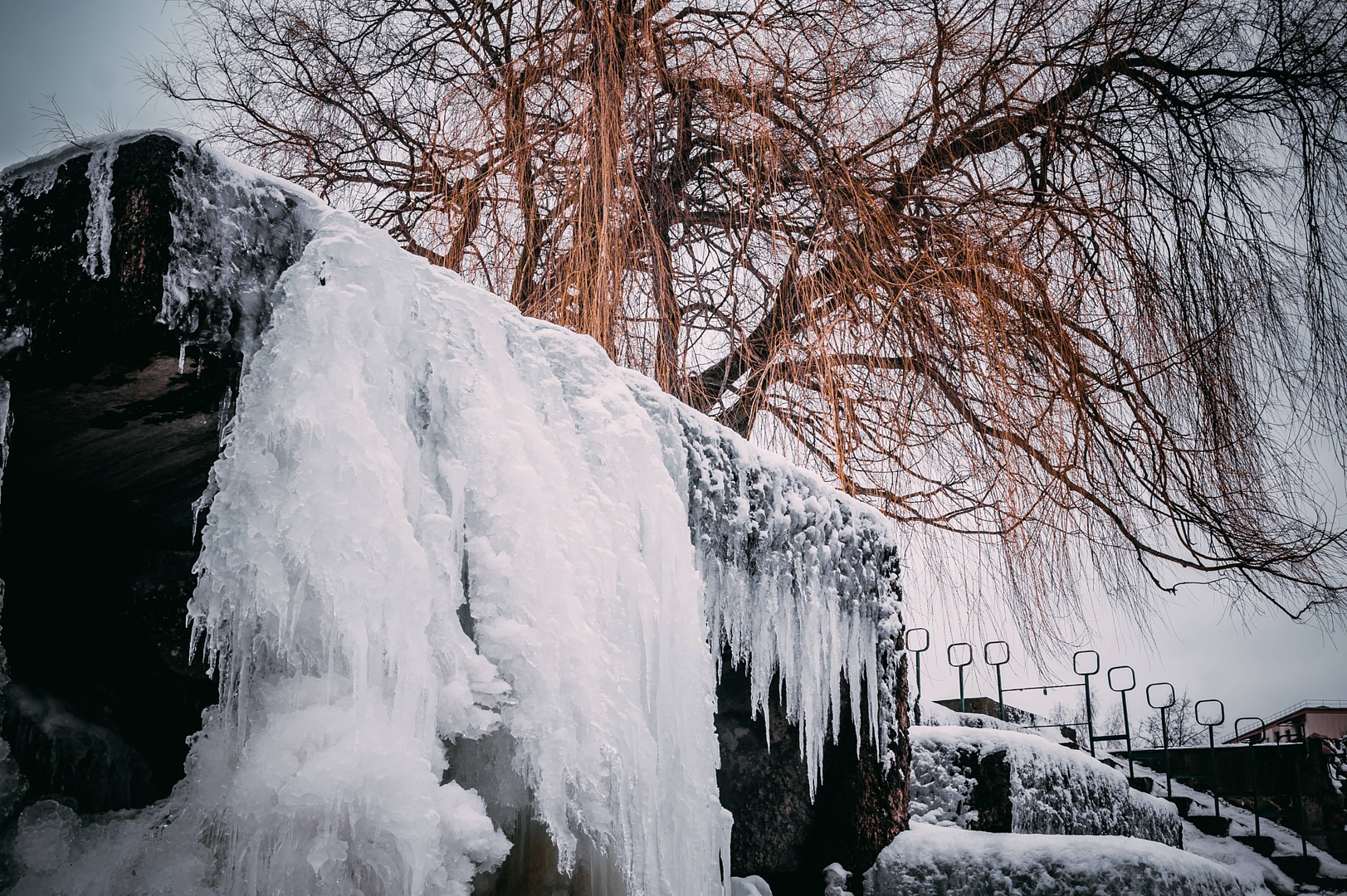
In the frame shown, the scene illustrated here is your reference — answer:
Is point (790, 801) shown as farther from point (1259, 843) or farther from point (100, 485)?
point (1259, 843)

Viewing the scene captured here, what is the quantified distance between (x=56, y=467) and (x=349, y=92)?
4503 millimetres

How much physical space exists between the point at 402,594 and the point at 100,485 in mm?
768

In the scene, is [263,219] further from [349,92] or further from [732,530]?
[349,92]

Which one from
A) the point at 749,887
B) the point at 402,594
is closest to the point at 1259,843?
the point at 749,887

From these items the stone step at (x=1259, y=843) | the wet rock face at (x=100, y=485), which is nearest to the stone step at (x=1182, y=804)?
the stone step at (x=1259, y=843)

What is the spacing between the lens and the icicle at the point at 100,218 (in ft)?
4.44

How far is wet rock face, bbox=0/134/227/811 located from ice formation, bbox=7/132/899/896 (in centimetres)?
7

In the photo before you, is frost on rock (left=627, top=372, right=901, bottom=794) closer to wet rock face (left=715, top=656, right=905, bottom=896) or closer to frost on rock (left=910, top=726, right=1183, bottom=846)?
wet rock face (left=715, top=656, right=905, bottom=896)

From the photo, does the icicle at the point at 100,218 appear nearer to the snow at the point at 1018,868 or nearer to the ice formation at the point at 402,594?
the ice formation at the point at 402,594

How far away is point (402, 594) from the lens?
1511mm

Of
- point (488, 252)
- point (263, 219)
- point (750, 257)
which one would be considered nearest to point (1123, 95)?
point (750, 257)

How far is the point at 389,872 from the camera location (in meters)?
1.45

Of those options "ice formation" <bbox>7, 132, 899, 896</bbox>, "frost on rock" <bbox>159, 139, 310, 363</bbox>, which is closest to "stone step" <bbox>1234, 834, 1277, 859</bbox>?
"ice formation" <bbox>7, 132, 899, 896</bbox>

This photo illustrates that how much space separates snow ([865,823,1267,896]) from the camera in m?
2.99
